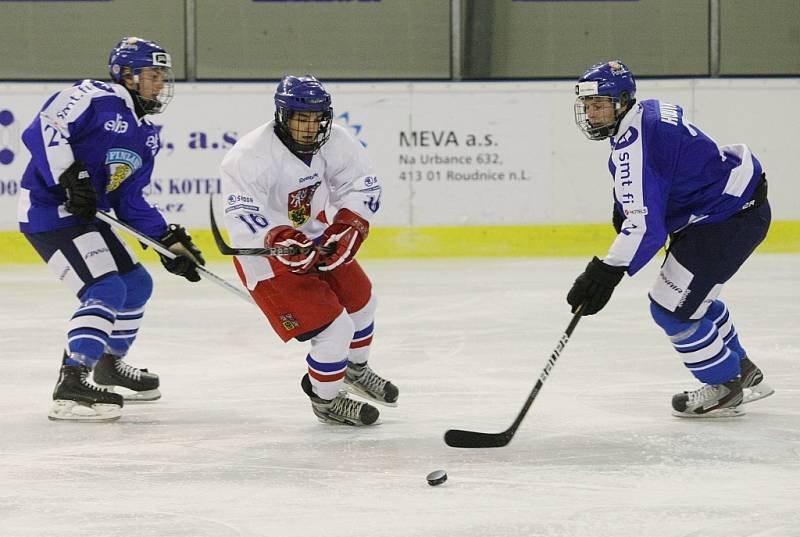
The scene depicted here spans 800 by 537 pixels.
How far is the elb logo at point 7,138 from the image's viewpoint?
302 inches

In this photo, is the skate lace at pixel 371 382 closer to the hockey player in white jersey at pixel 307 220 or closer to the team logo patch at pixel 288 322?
the hockey player in white jersey at pixel 307 220

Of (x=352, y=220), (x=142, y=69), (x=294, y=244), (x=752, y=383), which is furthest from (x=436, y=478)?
(x=142, y=69)

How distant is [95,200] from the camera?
359 centimetres

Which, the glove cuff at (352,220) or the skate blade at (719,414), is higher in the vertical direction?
the glove cuff at (352,220)

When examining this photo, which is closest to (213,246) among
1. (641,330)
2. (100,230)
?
(641,330)

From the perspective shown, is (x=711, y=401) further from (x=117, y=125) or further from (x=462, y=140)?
(x=462, y=140)

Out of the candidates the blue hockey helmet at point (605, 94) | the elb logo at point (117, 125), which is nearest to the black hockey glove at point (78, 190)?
the elb logo at point (117, 125)

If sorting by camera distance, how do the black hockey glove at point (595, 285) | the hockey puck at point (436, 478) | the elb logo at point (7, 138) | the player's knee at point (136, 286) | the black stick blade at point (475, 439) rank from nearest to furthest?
the hockey puck at point (436, 478) < the black stick blade at point (475, 439) < the black hockey glove at point (595, 285) < the player's knee at point (136, 286) < the elb logo at point (7, 138)

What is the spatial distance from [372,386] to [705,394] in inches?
37.1

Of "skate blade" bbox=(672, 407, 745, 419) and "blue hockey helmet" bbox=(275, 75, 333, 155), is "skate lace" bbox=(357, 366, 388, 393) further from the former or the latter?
"skate blade" bbox=(672, 407, 745, 419)

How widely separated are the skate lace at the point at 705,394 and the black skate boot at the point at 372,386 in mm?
838

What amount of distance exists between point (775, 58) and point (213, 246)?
3.97 m

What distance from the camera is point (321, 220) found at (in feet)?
11.9

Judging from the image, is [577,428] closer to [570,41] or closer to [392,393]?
[392,393]
